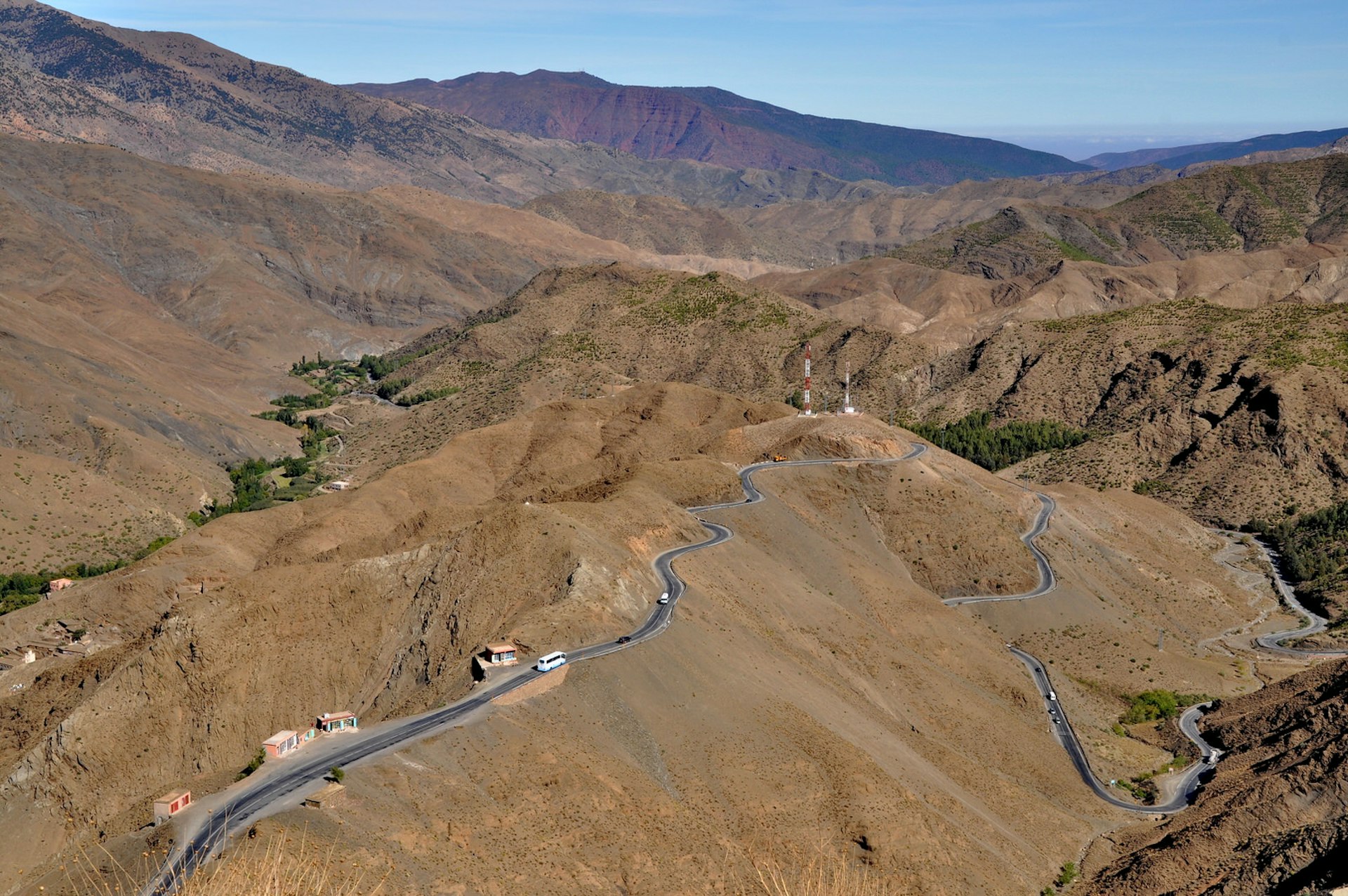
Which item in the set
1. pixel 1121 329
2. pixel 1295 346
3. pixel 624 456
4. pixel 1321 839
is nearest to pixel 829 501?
pixel 624 456

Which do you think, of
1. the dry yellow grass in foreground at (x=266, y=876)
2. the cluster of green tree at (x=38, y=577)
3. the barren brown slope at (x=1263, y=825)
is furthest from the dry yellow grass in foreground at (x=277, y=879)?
the cluster of green tree at (x=38, y=577)

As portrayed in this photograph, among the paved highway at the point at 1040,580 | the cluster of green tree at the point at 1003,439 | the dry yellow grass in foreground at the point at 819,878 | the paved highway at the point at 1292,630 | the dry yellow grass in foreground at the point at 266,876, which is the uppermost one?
the dry yellow grass in foreground at the point at 266,876

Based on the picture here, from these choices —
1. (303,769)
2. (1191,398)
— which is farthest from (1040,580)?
(303,769)

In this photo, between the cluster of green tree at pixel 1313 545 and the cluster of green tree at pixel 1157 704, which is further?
the cluster of green tree at pixel 1313 545

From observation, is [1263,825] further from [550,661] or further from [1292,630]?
[1292,630]

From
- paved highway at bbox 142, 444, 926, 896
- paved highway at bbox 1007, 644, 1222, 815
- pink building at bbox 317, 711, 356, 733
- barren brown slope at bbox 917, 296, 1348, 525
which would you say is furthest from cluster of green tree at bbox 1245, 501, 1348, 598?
pink building at bbox 317, 711, 356, 733

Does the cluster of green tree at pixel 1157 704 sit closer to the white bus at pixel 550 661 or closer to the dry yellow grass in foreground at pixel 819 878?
the dry yellow grass in foreground at pixel 819 878

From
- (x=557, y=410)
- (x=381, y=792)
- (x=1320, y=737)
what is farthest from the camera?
(x=557, y=410)

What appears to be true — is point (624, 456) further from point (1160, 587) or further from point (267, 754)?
point (267, 754)
